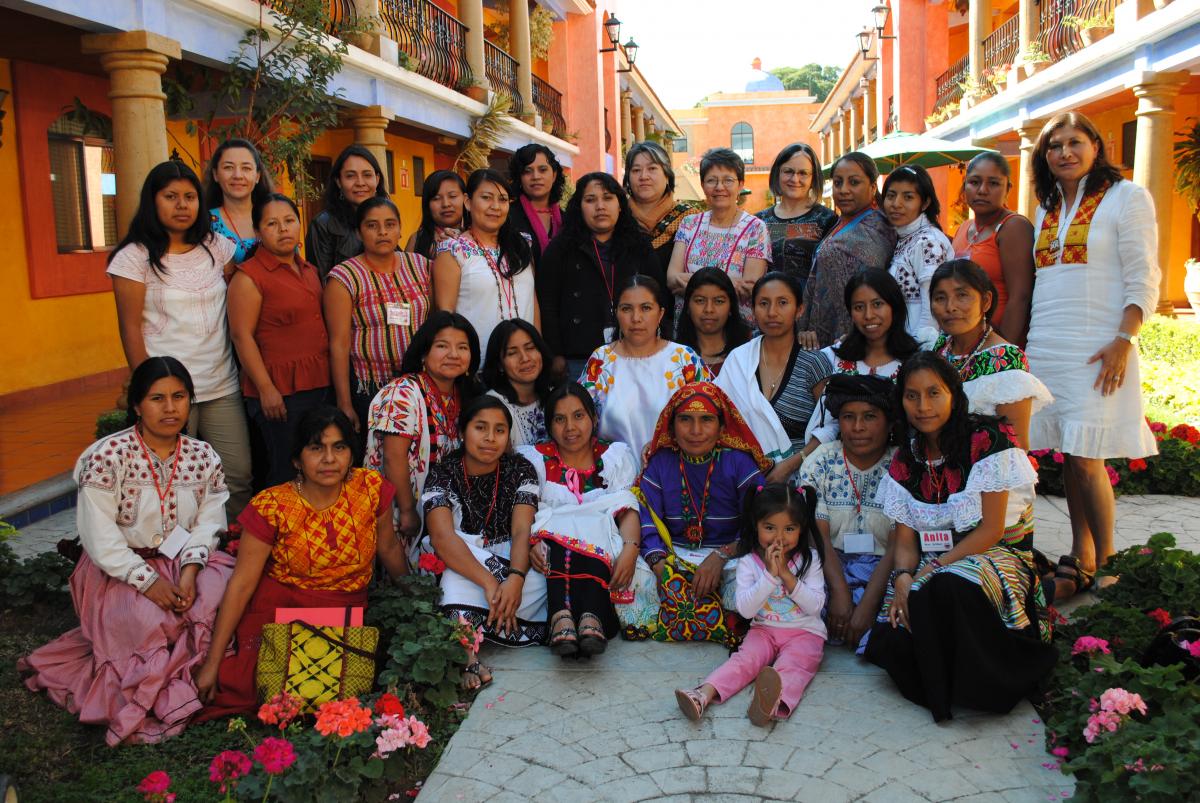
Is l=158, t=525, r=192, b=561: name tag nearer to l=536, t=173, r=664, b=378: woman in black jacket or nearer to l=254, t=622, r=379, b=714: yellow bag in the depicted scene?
l=254, t=622, r=379, b=714: yellow bag

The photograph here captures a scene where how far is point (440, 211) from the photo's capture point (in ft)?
16.2

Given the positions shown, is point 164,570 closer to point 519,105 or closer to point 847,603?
point 847,603

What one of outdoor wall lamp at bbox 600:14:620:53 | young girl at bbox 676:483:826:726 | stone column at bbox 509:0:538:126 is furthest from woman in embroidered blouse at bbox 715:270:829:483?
outdoor wall lamp at bbox 600:14:620:53

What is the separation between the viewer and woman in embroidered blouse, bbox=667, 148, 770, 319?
196 inches

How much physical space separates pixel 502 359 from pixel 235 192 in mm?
1398

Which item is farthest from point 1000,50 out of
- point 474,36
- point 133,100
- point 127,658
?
point 127,658

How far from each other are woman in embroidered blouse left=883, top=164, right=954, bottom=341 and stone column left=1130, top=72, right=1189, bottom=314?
7848mm

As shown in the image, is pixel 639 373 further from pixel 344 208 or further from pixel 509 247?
pixel 344 208

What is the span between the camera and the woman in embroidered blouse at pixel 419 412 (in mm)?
4133

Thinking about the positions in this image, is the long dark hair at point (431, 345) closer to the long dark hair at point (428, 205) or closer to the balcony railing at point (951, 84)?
the long dark hair at point (428, 205)

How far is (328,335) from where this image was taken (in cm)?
444

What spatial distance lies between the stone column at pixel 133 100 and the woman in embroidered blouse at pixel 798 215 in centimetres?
391

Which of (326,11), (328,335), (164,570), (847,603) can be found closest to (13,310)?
(326,11)

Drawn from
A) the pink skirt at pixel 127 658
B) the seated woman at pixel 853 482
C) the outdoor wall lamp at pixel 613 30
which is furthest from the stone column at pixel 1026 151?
the pink skirt at pixel 127 658
